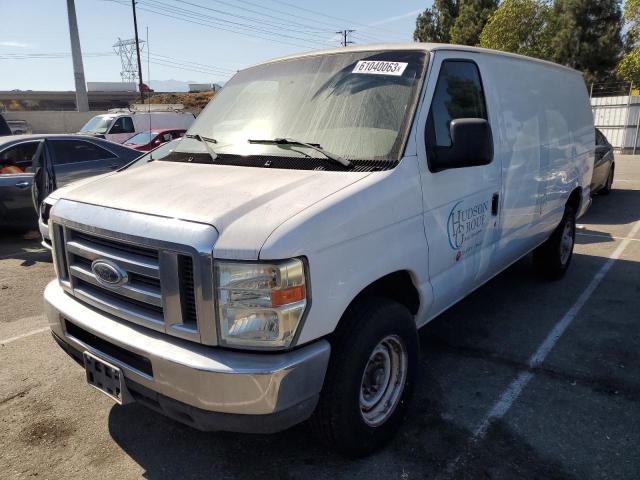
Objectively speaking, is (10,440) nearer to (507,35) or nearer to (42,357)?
(42,357)

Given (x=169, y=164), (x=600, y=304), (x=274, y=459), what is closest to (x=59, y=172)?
(x=169, y=164)

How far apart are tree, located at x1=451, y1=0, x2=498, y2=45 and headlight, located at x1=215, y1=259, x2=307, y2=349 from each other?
4522 centimetres

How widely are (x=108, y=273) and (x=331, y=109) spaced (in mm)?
1554

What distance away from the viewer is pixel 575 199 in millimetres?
5781

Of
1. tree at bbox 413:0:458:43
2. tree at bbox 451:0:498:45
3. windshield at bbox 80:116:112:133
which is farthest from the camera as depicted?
tree at bbox 413:0:458:43

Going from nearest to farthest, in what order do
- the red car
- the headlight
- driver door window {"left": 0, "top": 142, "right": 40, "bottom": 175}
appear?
the headlight < driver door window {"left": 0, "top": 142, "right": 40, "bottom": 175} < the red car

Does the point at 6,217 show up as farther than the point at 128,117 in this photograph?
No

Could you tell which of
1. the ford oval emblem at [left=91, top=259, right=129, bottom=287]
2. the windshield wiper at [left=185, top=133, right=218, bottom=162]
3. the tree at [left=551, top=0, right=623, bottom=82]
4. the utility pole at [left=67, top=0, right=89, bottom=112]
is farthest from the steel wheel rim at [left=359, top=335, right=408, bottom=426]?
the utility pole at [left=67, top=0, right=89, bottom=112]

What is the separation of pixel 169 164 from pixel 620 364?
3.51 metres

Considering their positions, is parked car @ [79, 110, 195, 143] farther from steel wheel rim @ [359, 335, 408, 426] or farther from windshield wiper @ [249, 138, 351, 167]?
steel wheel rim @ [359, 335, 408, 426]

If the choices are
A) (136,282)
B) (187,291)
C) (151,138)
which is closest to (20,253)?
(136,282)

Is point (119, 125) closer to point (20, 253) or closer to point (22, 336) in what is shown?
point (20, 253)

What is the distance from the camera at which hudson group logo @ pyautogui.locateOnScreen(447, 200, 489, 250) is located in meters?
3.18

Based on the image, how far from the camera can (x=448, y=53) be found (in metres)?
3.29
